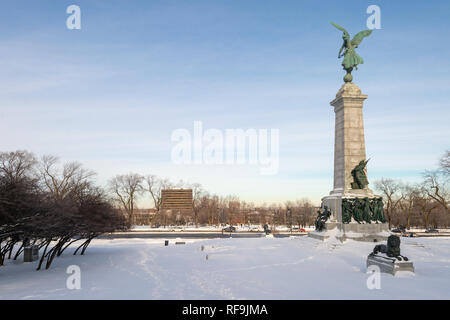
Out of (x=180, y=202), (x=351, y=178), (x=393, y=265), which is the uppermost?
(x=351, y=178)

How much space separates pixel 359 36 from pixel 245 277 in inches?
947

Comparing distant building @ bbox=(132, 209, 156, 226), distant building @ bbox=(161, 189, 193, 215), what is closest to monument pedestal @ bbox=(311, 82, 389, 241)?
distant building @ bbox=(161, 189, 193, 215)

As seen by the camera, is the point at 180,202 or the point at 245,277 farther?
the point at 180,202

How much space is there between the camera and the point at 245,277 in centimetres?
1533

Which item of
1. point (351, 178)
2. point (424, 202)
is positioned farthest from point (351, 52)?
point (424, 202)

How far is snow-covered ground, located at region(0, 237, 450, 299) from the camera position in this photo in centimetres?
1218

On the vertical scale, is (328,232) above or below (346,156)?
below

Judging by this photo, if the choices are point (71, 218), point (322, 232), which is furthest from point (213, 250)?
point (71, 218)

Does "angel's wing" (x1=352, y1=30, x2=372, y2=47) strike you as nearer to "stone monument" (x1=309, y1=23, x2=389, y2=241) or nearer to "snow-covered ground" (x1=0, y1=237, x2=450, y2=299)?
"stone monument" (x1=309, y1=23, x2=389, y2=241)

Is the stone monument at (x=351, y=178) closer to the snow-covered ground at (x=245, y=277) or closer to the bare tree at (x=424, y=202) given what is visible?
the snow-covered ground at (x=245, y=277)

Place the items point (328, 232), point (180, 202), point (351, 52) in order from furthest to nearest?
point (180, 202) < point (351, 52) < point (328, 232)

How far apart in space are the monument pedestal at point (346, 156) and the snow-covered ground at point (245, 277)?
2035 mm

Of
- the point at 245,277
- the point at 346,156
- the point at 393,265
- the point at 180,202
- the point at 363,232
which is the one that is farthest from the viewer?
the point at 180,202

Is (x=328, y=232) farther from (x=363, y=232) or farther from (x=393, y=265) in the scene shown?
(x=393, y=265)
